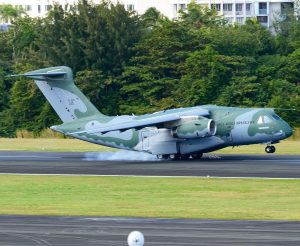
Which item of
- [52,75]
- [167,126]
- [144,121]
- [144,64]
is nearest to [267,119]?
[167,126]

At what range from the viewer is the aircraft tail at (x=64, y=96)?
5528 centimetres

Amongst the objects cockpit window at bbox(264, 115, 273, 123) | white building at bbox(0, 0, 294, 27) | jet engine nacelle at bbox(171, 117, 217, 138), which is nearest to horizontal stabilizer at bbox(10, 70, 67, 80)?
jet engine nacelle at bbox(171, 117, 217, 138)

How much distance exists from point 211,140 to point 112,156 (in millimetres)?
5939

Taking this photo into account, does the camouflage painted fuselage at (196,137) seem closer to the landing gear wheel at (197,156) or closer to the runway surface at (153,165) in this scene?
the landing gear wheel at (197,156)

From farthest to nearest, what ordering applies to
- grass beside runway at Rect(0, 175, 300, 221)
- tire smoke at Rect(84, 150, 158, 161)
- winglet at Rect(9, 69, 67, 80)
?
winglet at Rect(9, 69, 67, 80), tire smoke at Rect(84, 150, 158, 161), grass beside runway at Rect(0, 175, 300, 221)

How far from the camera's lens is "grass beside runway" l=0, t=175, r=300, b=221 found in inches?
1188

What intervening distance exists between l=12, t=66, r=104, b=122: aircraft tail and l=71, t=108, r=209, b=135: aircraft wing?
1.78m

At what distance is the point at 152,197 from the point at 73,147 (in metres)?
31.7

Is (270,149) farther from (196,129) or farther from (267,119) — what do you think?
(196,129)

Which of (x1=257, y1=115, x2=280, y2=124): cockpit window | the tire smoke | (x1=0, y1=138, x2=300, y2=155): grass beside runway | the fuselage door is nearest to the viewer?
(x1=257, y1=115, x2=280, y2=124): cockpit window

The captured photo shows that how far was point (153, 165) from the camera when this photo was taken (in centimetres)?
4950

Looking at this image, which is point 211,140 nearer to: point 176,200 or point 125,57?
point 176,200

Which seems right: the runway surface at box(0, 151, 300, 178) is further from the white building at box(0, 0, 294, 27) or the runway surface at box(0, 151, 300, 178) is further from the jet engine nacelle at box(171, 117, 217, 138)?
the white building at box(0, 0, 294, 27)

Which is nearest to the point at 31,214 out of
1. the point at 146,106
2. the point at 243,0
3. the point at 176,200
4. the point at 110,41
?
the point at 176,200
